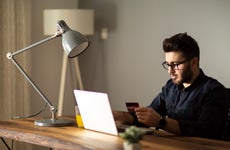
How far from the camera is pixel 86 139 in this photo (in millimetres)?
2119

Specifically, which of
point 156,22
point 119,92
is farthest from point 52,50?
point 156,22

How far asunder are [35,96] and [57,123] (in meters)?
1.74

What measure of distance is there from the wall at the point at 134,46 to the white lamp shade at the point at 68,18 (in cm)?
27

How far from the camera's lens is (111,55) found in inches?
171

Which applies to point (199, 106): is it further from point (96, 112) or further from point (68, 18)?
point (68, 18)

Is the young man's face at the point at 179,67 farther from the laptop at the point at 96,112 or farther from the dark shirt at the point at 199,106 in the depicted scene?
the laptop at the point at 96,112

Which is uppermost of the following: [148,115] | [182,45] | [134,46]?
[182,45]

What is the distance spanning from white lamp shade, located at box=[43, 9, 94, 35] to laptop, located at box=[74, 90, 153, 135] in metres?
1.62

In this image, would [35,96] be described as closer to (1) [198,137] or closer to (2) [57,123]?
(2) [57,123]

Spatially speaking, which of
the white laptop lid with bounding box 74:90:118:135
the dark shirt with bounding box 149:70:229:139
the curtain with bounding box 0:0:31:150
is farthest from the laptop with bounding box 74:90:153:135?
the curtain with bounding box 0:0:31:150

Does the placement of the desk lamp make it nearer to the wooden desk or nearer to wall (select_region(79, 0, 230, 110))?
the wooden desk

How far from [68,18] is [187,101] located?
1.72 meters

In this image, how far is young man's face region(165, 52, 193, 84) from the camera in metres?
2.48

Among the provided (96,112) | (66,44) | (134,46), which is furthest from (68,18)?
(96,112)
